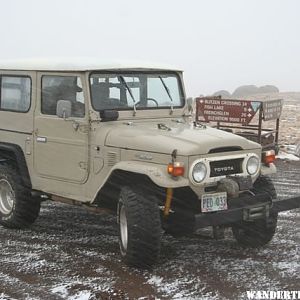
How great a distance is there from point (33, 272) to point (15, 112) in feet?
8.23

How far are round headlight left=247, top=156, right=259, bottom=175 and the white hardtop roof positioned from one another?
1.78 meters

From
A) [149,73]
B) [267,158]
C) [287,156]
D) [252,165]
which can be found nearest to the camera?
[252,165]

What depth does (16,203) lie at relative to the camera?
23.2 ft

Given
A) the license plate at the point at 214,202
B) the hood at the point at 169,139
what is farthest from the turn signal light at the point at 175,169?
the license plate at the point at 214,202

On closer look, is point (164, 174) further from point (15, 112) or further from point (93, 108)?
point (15, 112)

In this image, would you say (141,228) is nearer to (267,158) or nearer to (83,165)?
(83,165)

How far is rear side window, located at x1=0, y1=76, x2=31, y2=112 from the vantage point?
22.9ft

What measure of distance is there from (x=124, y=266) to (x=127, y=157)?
119cm

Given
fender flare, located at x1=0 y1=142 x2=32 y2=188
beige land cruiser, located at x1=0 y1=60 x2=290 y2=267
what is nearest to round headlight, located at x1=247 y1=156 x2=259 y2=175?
beige land cruiser, located at x1=0 y1=60 x2=290 y2=267

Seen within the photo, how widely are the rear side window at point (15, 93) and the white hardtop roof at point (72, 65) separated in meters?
0.16

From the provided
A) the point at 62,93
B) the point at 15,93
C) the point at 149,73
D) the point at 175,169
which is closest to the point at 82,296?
the point at 175,169

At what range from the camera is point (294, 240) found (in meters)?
6.70

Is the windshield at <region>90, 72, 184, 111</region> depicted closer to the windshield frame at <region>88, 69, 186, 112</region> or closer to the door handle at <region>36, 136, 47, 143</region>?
the windshield frame at <region>88, 69, 186, 112</region>

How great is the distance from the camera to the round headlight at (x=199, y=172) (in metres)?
5.41
